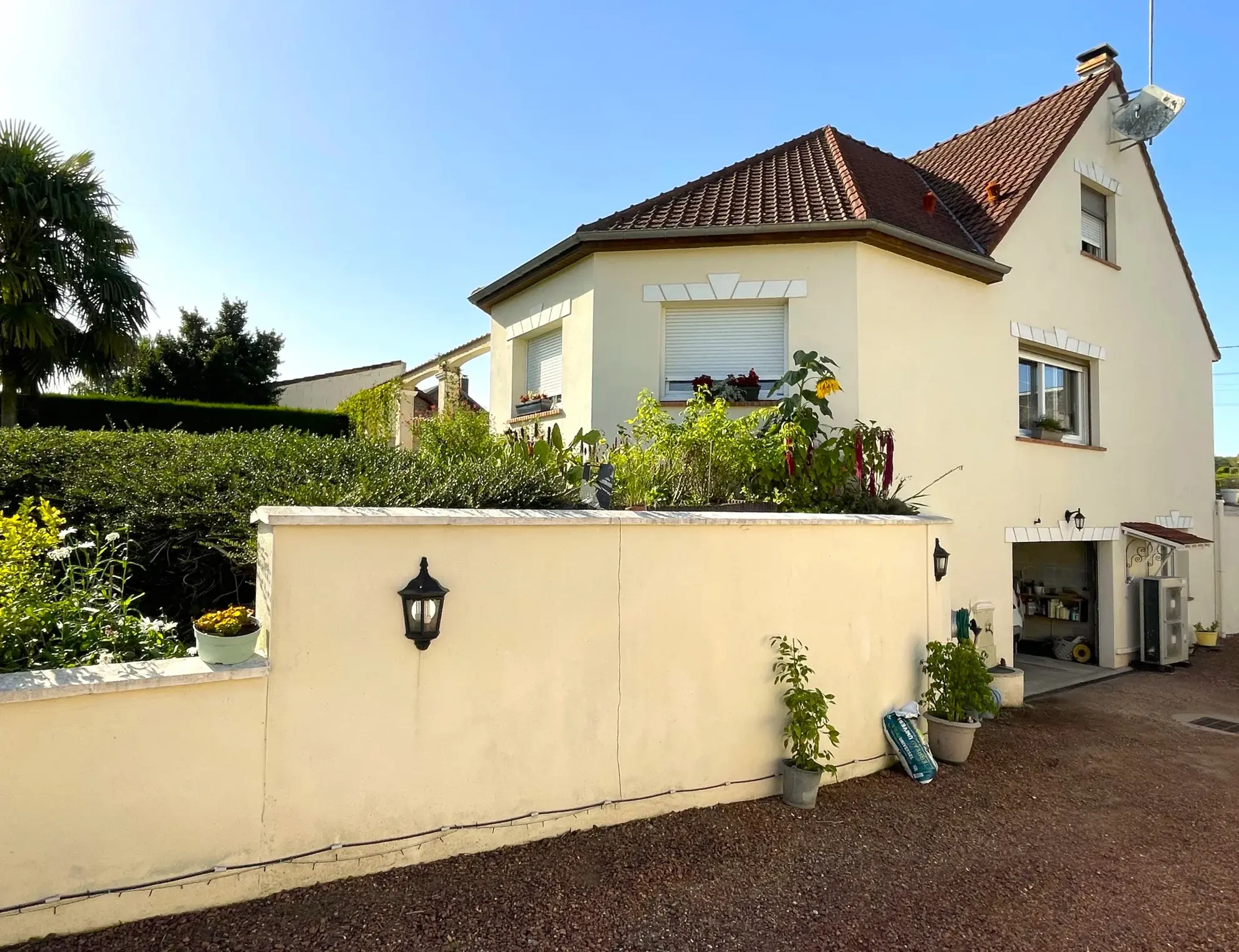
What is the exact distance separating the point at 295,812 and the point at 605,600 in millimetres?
1915

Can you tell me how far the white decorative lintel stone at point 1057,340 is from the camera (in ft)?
30.7

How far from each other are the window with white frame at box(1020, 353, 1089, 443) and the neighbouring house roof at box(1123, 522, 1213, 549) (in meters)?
1.59

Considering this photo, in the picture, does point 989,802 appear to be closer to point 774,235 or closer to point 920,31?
point 774,235

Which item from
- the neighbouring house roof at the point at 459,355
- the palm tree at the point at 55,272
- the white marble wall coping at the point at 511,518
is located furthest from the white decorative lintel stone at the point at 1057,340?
the palm tree at the point at 55,272

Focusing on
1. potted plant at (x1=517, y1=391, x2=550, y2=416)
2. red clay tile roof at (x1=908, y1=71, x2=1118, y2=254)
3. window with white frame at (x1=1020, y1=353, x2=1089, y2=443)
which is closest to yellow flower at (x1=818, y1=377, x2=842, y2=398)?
red clay tile roof at (x1=908, y1=71, x2=1118, y2=254)

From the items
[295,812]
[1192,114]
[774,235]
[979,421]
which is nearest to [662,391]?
[774,235]

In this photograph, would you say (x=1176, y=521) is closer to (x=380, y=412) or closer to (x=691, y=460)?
(x=691, y=460)

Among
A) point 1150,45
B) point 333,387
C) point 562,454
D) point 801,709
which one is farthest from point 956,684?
point 333,387

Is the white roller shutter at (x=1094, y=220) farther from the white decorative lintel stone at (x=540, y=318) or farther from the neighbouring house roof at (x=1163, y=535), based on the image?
the white decorative lintel stone at (x=540, y=318)

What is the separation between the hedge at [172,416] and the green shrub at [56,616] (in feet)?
34.4

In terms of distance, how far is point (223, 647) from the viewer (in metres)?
3.18

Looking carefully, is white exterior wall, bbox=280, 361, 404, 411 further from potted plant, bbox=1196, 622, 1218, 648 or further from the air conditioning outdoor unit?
potted plant, bbox=1196, 622, 1218, 648

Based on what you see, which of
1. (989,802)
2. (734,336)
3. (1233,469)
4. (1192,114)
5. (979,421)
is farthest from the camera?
(1233,469)

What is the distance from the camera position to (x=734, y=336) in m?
8.20
